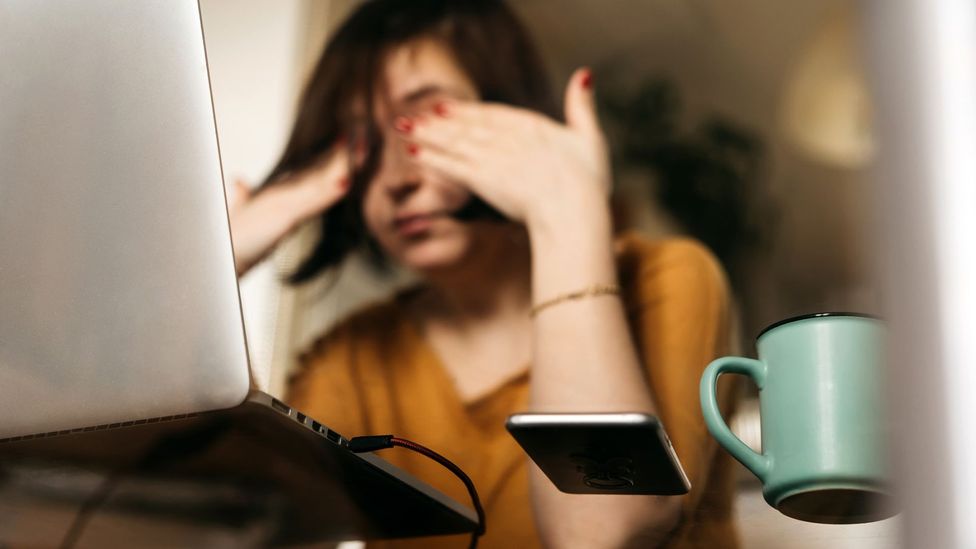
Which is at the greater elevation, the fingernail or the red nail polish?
the red nail polish

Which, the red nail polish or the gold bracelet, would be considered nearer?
the gold bracelet

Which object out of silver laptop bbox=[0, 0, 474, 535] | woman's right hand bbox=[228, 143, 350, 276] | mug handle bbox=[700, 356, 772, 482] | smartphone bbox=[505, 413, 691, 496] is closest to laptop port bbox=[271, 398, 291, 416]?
silver laptop bbox=[0, 0, 474, 535]

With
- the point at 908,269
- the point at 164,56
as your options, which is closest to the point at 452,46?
the point at 164,56

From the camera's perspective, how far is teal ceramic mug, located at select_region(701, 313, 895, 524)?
0.57m

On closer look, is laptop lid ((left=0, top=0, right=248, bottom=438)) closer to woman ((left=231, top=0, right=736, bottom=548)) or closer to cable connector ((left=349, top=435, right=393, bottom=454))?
cable connector ((left=349, top=435, right=393, bottom=454))

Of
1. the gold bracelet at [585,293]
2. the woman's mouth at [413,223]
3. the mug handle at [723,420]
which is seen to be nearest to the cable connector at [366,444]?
the mug handle at [723,420]

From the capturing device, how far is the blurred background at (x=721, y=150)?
2.85 feet

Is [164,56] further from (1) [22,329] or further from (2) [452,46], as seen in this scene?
(2) [452,46]

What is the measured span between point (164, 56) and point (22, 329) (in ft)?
0.62

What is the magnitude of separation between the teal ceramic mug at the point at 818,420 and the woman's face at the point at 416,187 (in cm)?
42

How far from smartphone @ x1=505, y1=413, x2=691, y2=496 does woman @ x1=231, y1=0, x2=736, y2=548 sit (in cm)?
14

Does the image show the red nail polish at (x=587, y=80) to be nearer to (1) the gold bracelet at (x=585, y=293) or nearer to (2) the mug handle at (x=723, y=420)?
(1) the gold bracelet at (x=585, y=293)

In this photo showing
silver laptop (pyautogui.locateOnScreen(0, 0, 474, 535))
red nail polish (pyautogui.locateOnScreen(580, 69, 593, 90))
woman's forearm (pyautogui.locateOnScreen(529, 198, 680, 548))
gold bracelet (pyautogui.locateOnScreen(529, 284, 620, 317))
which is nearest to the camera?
silver laptop (pyautogui.locateOnScreen(0, 0, 474, 535))

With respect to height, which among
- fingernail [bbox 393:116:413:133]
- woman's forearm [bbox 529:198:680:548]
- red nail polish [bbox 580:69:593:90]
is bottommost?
woman's forearm [bbox 529:198:680:548]
